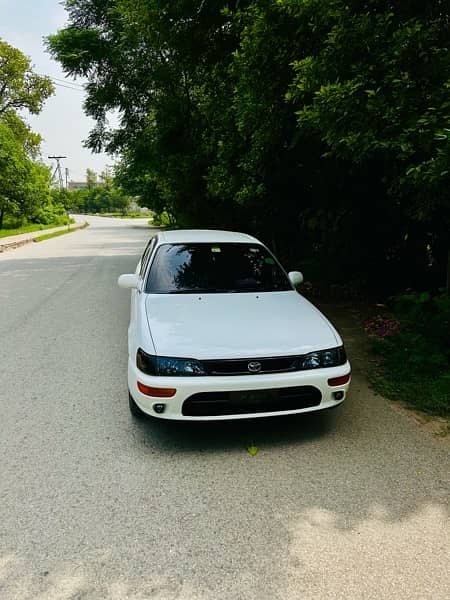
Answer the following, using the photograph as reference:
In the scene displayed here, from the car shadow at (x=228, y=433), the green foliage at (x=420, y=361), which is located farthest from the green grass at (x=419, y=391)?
the car shadow at (x=228, y=433)

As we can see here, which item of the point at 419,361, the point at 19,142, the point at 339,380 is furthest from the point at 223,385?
the point at 19,142

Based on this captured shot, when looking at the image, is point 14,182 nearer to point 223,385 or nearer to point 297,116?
point 297,116

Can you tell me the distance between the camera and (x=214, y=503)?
2.95 meters

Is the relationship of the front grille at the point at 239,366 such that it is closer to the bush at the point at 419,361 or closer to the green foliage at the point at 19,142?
the bush at the point at 419,361

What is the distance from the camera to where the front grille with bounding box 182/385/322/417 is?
3.37 meters

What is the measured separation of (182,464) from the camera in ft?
11.1

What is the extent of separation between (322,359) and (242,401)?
71 cm

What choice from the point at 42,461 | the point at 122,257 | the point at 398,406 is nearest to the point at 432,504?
the point at 398,406

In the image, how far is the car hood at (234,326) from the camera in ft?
11.4

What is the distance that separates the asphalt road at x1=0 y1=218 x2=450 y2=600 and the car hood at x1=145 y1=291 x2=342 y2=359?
31.1 inches

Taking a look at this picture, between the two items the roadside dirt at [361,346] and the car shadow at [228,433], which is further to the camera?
the roadside dirt at [361,346]

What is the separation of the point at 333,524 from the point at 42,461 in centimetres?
210

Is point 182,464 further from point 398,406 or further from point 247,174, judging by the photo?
point 247,174

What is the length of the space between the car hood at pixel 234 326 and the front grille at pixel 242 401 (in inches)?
10.8
